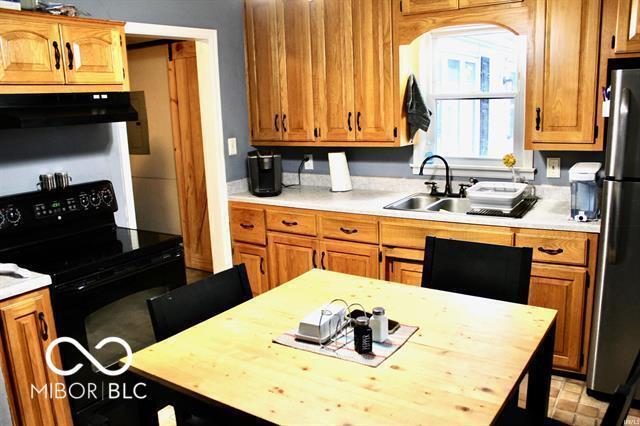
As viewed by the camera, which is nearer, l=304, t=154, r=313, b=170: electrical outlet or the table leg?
the table leg

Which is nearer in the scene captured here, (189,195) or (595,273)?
(595,273)

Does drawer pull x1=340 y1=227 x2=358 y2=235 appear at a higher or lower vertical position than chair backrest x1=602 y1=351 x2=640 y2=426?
lower

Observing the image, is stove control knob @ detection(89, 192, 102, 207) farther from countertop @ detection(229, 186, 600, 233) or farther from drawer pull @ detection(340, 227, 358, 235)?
drawer pull @ detection(340, 227, 358, 235)

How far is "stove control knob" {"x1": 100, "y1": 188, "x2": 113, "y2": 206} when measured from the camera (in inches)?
125

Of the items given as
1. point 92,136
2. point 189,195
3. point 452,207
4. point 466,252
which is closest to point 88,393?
point 92,136

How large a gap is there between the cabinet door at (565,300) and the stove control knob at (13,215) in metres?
2.63

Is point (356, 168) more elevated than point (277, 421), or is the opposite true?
point (356, 168)

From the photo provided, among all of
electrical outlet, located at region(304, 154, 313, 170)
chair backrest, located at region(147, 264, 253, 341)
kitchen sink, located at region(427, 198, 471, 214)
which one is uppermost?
electrical outlet, located at region(304, 154, 313, 170)

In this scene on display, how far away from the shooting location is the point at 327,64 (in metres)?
3.83

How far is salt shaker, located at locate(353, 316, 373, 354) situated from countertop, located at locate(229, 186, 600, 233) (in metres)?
1.54

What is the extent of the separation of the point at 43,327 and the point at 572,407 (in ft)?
8.10

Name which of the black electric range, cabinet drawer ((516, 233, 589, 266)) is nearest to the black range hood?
the black electric range

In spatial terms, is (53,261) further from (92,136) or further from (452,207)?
(452,207)

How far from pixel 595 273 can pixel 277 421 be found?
200 centimetres
